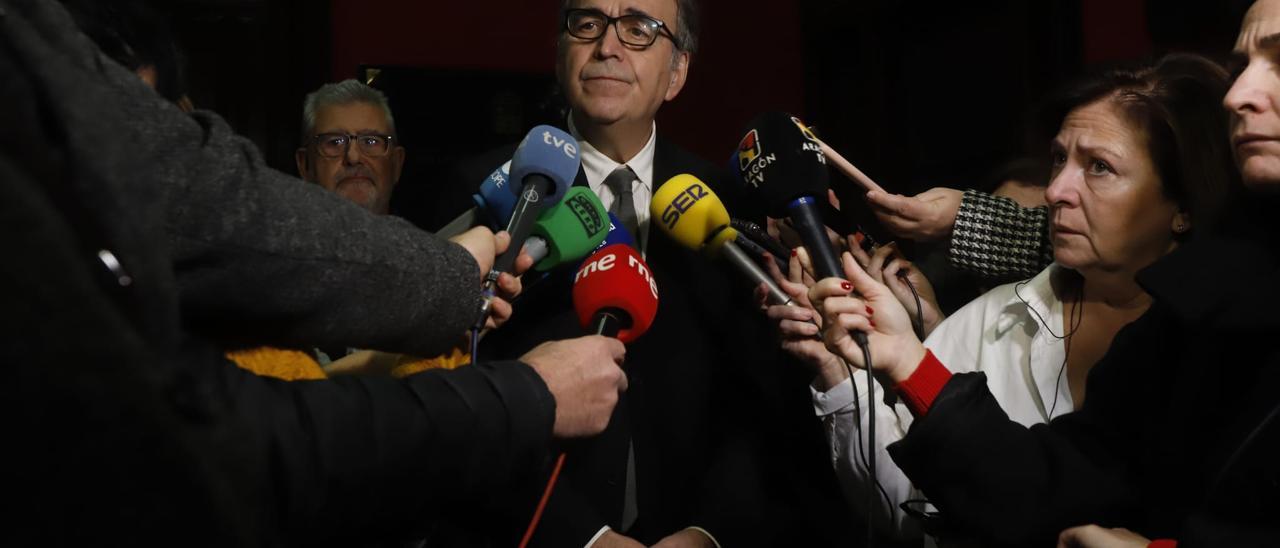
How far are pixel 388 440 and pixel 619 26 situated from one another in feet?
3.99

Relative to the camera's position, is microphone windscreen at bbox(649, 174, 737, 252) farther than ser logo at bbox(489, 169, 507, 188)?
Yes

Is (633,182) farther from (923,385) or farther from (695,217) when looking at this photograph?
(923,385)

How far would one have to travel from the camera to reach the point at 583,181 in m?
1.84

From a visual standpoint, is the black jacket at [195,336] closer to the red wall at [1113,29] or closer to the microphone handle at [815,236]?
the microphone handle at [815,236]

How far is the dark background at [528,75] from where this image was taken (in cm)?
373

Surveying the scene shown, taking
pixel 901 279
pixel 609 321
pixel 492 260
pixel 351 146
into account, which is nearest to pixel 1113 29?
pixel 901 279

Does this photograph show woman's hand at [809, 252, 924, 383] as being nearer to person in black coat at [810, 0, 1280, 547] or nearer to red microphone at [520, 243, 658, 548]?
person in black coat at [810, 0, 1280, 547]

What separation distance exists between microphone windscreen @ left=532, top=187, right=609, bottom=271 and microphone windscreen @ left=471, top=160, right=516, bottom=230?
0.24ft

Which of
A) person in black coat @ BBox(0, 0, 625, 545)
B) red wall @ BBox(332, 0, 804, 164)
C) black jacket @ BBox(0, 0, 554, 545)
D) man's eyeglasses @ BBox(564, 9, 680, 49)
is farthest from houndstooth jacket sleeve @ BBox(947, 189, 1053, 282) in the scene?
red wall @ BBox(332, 0, 804, 164)

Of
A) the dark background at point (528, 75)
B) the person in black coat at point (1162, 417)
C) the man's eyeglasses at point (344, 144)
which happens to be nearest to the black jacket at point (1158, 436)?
the person in black coat at point (1162, 417)

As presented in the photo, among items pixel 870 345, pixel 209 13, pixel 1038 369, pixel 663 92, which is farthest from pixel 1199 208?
pixel 209 13

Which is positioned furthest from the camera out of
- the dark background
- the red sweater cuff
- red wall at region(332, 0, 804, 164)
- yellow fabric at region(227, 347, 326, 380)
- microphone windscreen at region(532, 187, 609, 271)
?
red wall at region(332, 0, 804, 164)

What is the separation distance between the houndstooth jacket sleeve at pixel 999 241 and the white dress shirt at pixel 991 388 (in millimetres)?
94

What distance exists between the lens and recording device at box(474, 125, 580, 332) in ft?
4.44
